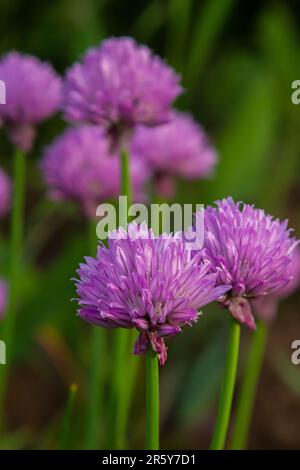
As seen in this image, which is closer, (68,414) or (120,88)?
(68,414)

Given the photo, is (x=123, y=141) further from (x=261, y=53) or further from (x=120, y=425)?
(x=261, y=53)

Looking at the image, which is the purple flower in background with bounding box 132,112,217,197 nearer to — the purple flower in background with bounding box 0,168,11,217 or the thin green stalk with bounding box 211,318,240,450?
the purple flower in background with bounding box 0,168,11,217

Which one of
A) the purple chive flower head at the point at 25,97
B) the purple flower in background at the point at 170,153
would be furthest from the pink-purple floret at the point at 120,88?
the purple flower in background at the point at 170,153

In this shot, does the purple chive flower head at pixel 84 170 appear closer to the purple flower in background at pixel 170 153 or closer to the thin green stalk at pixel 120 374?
the purple flower in background at pixel 170 153

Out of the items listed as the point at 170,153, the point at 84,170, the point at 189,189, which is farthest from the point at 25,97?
the point at 189,189

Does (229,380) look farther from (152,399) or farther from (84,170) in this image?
(84,170)
